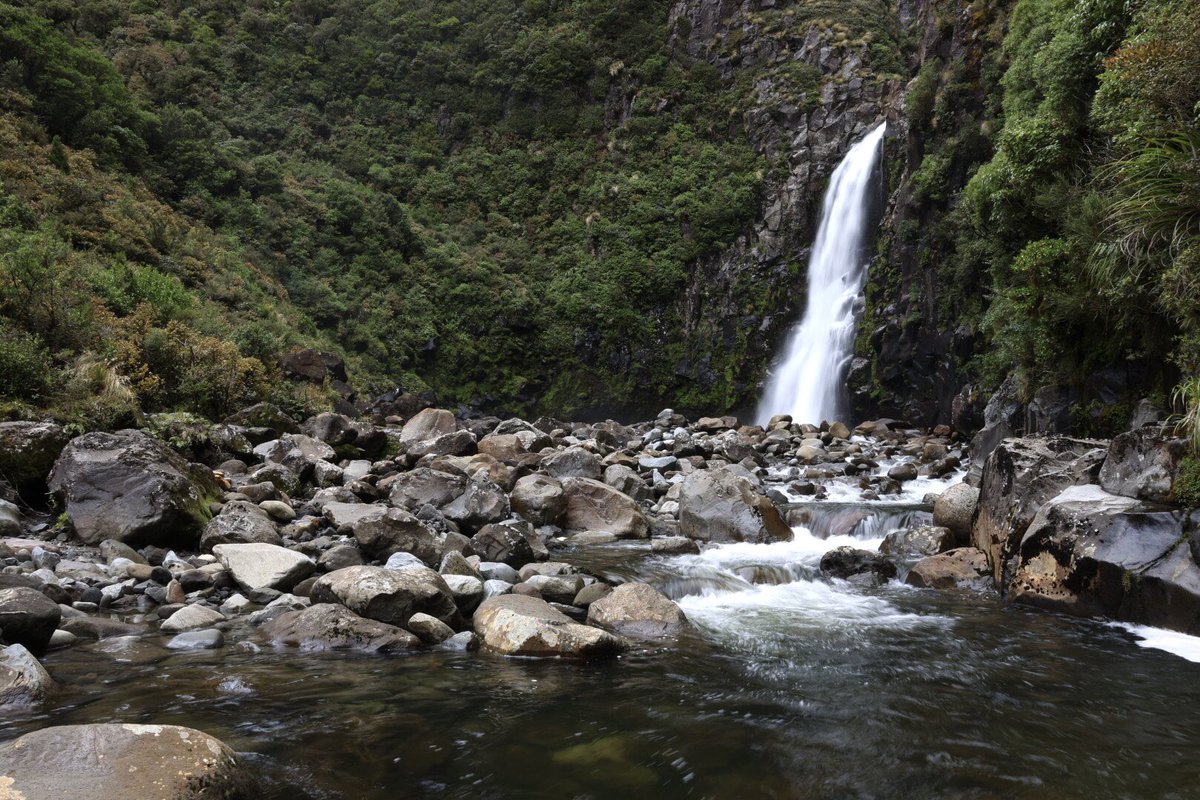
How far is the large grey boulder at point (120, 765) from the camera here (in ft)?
8.80

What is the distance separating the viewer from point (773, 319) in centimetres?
3306

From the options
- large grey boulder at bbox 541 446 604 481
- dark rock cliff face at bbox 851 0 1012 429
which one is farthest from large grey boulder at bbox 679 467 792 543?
dark rock cliff face at bbox 851 0 1012 429

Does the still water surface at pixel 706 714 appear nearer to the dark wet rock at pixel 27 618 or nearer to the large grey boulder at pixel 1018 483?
the dark wet rock at pixel 27 618

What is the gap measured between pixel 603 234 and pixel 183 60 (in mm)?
26912

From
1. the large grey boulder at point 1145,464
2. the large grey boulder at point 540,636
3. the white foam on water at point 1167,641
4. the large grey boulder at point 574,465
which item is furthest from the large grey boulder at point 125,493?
the large grey boulder at point 1145,464

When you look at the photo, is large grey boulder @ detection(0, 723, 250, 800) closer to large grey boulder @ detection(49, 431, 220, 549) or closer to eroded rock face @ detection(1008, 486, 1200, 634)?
large grey boulder @ detection(49, 431, 220, 549)

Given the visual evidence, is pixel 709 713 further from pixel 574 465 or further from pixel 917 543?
pixel 574 465

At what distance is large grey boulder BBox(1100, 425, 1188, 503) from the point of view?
6.34 metres

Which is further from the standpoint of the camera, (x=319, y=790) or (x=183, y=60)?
(x=183, y=60)

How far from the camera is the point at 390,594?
5.62 meters

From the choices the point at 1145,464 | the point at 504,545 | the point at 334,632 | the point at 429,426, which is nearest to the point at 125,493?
the point at 334,632

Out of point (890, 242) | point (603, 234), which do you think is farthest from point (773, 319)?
point (603, 234)

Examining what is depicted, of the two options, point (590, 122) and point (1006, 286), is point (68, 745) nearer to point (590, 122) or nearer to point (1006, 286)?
point (1006, 286)

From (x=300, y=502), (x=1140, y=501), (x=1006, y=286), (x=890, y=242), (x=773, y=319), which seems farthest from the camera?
(x=773, y=319)
